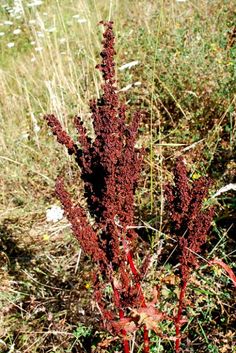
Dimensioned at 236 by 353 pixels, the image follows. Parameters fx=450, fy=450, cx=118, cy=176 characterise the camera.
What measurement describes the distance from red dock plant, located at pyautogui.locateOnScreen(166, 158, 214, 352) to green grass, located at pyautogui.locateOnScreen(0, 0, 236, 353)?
18.4 inches

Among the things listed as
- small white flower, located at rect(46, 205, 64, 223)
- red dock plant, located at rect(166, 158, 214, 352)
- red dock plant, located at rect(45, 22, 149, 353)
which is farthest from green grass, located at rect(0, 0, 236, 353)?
red dock plant, located at rect(166, 158, 214, 352)

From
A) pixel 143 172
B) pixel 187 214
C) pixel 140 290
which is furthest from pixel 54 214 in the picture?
pixel 187 214

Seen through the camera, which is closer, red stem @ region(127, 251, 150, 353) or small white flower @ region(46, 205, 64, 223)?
red stem @ region(127, 251, 150, 353)

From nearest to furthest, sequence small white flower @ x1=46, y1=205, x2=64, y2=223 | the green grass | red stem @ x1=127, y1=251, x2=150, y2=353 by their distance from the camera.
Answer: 1. red stem @ x1=127, y1=251, x2=150, y2=353
2. the green grass
3. small white flower @ x1=46, y1=205, x2=64, y2=223

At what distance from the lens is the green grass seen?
2275 mm

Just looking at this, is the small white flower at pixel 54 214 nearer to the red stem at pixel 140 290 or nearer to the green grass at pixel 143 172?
the green grass at pixel 143 172

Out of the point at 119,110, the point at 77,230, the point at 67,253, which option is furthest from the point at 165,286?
the point at 119,110

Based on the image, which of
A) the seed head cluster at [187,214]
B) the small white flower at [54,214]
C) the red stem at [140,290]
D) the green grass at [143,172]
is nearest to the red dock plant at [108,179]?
the red stem at [140,290]

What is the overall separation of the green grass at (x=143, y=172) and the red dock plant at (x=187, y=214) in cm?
47

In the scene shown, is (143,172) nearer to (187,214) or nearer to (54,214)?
(54,214)

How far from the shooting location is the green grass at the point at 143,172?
228 centimetres

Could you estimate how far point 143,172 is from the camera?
3131 mm

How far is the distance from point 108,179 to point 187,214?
0.35 m

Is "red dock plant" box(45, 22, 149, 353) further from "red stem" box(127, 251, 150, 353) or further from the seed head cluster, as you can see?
the seed head cluster
